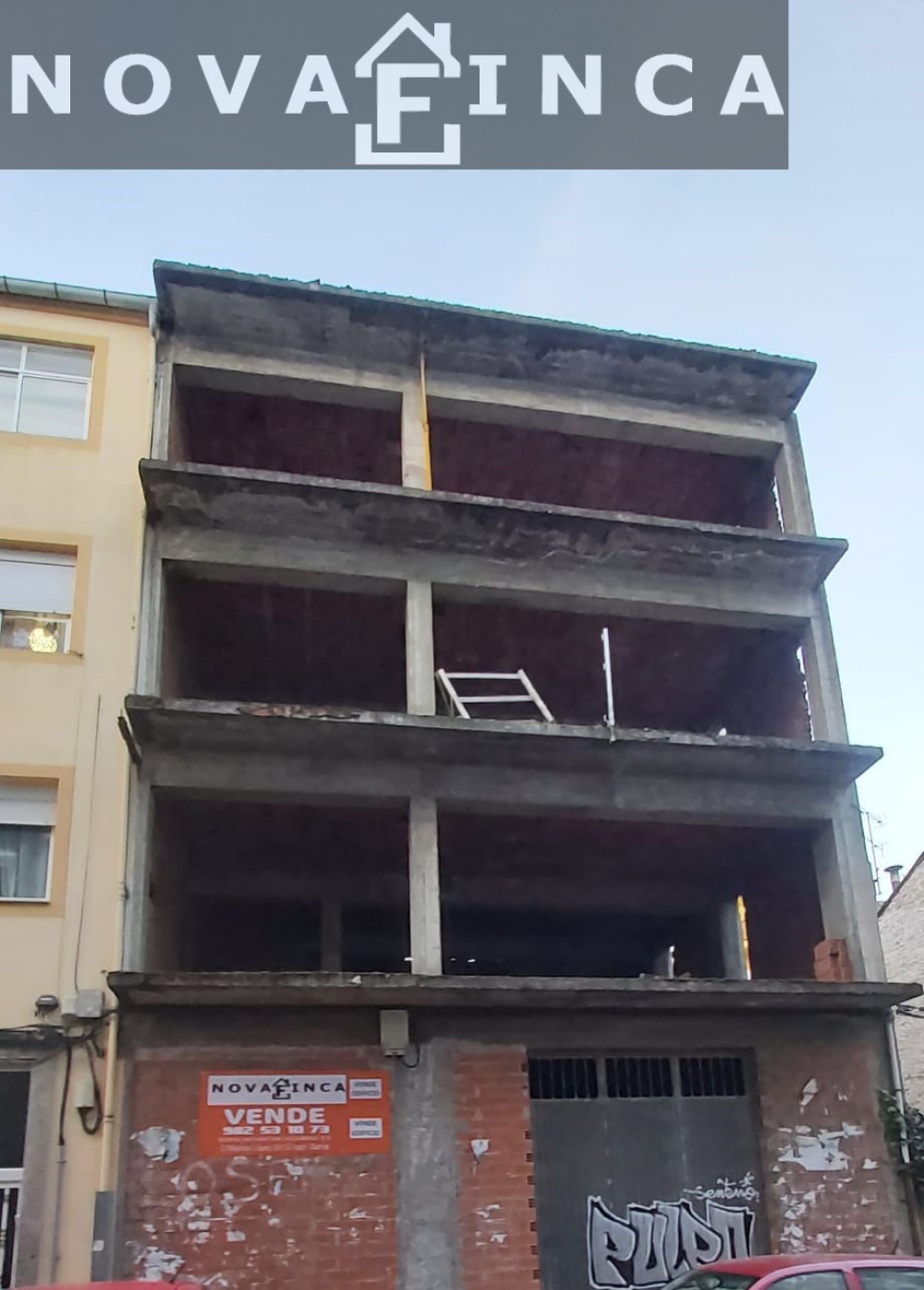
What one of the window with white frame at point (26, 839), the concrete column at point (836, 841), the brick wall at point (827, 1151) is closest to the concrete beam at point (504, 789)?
the concrete column at point (836, 841)

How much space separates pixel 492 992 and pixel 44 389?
970 cm

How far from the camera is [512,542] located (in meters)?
15.9

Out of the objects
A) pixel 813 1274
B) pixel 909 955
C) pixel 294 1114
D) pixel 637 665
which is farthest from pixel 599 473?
pixel 909 955

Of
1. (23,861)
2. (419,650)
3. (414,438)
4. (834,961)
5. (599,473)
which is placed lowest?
(834,961)

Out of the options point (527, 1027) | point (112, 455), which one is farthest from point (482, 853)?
point (112, 455)

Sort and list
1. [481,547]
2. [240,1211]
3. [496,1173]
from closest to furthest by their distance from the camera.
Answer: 1. [240,1211]
2. [496,1173]
3. [481,547]

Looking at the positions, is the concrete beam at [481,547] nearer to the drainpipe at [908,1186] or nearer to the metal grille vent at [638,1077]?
the metal grille vent at [638,1077]

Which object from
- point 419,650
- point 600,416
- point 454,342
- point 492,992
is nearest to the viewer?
point 492,992

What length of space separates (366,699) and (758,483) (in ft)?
23.8

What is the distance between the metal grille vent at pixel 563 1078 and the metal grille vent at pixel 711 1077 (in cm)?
120

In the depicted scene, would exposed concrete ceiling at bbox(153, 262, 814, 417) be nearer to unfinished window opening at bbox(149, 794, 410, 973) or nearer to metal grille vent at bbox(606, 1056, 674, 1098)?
unfinished window opening at bbox(149, 794, 410, 973)

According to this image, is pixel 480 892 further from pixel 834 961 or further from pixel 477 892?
pixel 834 961

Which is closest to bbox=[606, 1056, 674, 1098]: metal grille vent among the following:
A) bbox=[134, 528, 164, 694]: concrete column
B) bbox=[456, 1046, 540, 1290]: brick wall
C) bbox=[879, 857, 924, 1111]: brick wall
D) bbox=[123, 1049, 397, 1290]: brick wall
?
bbox=[456, 1046, 540, 1290]: brick wall

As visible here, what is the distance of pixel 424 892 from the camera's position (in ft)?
45.3
